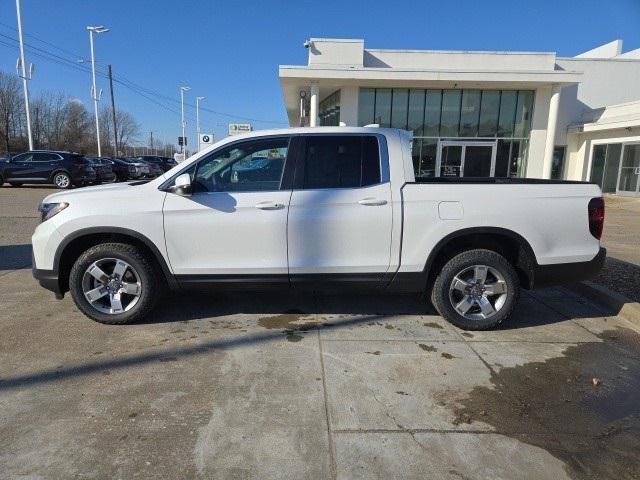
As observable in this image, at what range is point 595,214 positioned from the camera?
4.34 metres

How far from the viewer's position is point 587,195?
170 inches

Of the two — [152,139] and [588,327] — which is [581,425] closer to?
[588,327]

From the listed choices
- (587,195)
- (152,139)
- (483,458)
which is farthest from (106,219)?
(152,139)

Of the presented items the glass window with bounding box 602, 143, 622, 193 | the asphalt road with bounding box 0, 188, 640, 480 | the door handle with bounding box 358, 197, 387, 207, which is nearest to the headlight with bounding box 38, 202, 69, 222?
the asphalt road with bounding box 0, 188, 640, 480

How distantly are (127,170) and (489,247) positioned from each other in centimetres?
2757

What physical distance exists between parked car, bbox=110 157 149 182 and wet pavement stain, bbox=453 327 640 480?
27.5 m

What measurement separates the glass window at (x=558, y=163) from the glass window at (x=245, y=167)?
2607 centimetres

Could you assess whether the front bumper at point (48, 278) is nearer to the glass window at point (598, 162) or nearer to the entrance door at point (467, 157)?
the entrance door at point (467, 157)

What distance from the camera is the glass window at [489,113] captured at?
21.8 m

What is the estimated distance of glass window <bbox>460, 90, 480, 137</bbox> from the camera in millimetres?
21750

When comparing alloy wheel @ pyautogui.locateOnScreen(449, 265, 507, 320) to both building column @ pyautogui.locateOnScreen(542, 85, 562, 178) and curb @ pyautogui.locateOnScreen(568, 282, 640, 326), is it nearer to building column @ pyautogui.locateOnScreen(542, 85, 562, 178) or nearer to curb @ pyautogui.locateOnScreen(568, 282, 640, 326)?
curb @ pyautogui.locateOnScreen(568, 282, 640, 326)

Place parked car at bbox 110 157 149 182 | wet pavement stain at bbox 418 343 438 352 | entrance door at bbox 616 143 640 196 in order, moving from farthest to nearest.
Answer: parked car at bbox 110 157 149 182
entrance door at bbox 616 143 640 196
wet pavement stain at bbox 418 343 438 352

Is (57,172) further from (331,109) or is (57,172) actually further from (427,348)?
(427,348)

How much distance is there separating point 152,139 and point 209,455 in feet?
408
